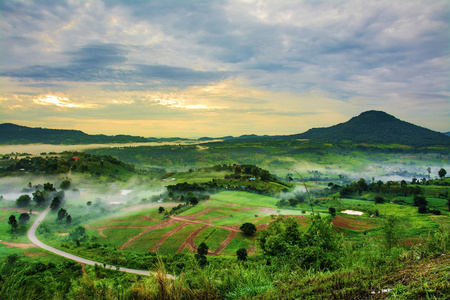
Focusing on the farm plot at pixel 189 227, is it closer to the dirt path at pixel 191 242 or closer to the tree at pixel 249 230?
the dirt path at pixel 191 242

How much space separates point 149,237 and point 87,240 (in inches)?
858

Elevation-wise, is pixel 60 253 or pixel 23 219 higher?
pixel 60 253

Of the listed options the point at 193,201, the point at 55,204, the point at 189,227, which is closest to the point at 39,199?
the point at 55,204

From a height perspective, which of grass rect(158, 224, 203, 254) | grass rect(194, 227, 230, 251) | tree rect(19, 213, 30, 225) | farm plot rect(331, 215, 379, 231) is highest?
farm plot rect(331, 215, 379, 231)

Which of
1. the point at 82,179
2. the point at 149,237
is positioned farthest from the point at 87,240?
the point at 82,179

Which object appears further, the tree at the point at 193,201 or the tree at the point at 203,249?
the tree at the point at 193,201

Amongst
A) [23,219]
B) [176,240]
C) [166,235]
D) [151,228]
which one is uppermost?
[176,240]

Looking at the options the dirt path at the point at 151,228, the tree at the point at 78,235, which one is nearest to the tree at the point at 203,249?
the dirt path at the point at 151,228

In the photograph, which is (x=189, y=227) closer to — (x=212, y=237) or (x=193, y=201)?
(x=212, y=237)

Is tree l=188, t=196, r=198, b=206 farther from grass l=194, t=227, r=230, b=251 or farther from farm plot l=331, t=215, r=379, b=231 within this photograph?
farm plot l=331, t=215, r=379, b=231

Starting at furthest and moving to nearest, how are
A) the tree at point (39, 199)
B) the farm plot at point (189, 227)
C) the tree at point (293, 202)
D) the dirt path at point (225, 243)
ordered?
the tree at point (39, 199)
the tree at point (293, 202)
the farm plot at point (189, 227)
the dirt path at point (225, 243)

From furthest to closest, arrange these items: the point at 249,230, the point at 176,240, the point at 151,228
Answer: the point at 151,228
the point at 249,230
the point at 176,240

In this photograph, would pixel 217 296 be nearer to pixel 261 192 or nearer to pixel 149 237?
pixel 149 237

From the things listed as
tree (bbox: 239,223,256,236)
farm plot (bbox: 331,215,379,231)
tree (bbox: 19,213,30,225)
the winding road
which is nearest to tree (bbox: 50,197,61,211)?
the winding road
